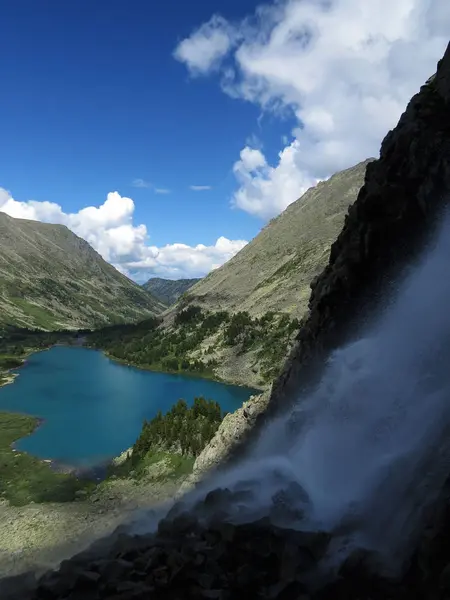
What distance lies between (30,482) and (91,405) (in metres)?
68.5

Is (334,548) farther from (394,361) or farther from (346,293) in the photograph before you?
(346,293)

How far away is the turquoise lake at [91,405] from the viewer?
104562 mm

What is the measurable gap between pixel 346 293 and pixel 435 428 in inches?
865

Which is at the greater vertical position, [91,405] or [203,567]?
[203,567]

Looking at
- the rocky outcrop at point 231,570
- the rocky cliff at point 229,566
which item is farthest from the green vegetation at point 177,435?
the rocky outcrop at point 231,570

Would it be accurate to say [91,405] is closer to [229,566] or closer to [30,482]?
[30,482]

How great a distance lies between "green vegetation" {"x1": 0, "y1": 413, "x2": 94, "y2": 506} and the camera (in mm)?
74062

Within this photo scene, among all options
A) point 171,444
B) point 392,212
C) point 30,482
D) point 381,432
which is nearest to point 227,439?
point 171,444

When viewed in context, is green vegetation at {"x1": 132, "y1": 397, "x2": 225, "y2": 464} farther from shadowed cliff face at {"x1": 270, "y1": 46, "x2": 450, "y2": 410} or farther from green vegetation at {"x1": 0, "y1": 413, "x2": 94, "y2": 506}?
shadowed cliff face at {"x1": 270, "y1": 46, "x2": 450, "y2": 410}

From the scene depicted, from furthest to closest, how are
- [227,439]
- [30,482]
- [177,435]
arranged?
1. [177,435]
2. [30,482]
3. [227,439]

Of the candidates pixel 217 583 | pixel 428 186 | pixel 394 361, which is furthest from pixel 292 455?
pixel 428 186

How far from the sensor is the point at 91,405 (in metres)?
148

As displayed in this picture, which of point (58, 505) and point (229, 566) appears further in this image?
point (58, 505)

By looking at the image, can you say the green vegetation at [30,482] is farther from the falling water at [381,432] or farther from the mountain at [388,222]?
the falling water at [381,432]
